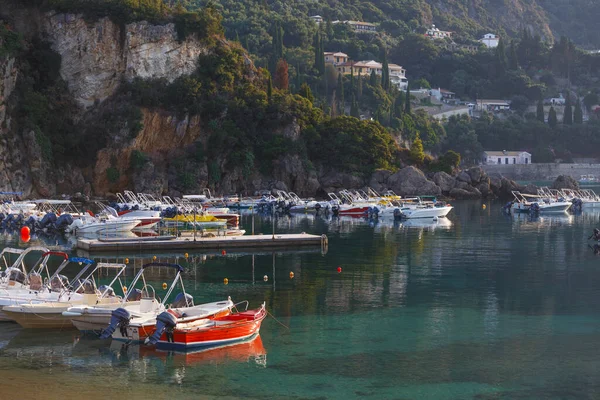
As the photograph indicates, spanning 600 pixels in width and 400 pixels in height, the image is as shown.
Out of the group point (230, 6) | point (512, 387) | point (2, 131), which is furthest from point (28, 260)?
point (230, 6)

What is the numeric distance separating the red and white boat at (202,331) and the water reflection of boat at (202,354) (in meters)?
0.22

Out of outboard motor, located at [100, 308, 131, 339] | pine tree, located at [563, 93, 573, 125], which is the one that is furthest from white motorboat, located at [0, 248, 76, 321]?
pine tree, located at [563, 93, 573, 125]

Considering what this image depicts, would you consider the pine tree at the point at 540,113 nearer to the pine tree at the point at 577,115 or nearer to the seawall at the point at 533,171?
the pine tree at the point at 577,115

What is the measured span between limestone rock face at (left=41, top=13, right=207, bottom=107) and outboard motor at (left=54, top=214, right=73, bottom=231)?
143ft

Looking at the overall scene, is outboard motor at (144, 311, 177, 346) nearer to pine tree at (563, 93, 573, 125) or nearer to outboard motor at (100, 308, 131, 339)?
outboard motor at (100, 308, 131, 339)

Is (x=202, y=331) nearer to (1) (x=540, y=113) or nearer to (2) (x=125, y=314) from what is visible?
(2) (x=125, y=314)

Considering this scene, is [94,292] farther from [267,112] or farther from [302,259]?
[267,112]

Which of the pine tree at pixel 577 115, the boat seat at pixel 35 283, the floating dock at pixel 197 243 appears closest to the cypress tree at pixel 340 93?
the pine tree at pixel 577 115

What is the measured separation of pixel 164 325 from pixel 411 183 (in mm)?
87164


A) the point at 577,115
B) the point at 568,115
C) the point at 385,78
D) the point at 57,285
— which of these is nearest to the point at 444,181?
the point at 385,78

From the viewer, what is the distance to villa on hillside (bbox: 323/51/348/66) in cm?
18794

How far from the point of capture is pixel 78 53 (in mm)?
110000

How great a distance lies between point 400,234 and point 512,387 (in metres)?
44.8

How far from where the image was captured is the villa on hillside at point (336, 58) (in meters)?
188
